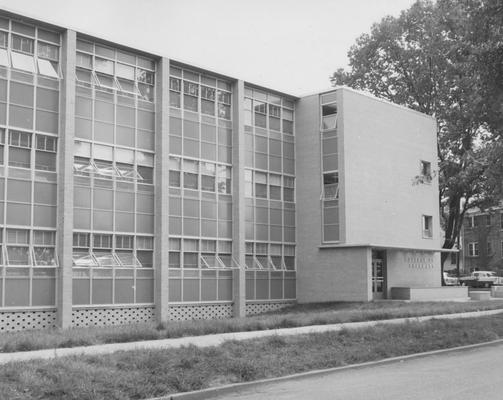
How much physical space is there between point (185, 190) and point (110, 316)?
6477mm

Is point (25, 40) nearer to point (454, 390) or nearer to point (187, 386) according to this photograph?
point (187, 386)

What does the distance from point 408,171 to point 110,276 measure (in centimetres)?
1860

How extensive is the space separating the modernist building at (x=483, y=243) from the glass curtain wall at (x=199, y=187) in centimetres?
4842

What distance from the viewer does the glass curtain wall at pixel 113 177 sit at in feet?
85.4

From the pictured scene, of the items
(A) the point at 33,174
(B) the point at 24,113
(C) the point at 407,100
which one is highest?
(C) the point at 407,100

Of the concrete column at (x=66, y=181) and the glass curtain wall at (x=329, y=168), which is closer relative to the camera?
the concrete column at (x=66, y=181)

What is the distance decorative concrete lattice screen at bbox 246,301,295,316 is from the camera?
1273 inches

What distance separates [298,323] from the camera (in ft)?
61.3

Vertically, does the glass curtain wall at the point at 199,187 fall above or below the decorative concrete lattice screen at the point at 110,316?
above

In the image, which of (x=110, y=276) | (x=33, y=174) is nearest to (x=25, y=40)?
(x=33, y=174)

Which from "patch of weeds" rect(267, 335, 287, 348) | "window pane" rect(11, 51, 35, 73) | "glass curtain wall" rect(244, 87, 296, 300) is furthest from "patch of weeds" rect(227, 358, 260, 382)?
"glass curtain wall" rect(244, 87, 296, 300)

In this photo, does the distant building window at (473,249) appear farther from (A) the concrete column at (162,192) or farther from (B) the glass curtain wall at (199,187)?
(A) the concrete column at (162,192)

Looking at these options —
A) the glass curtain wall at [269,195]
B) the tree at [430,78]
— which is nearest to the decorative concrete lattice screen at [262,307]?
the glass curtain wall at [269,195]

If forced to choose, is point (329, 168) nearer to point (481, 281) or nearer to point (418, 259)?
point (418, 259)
